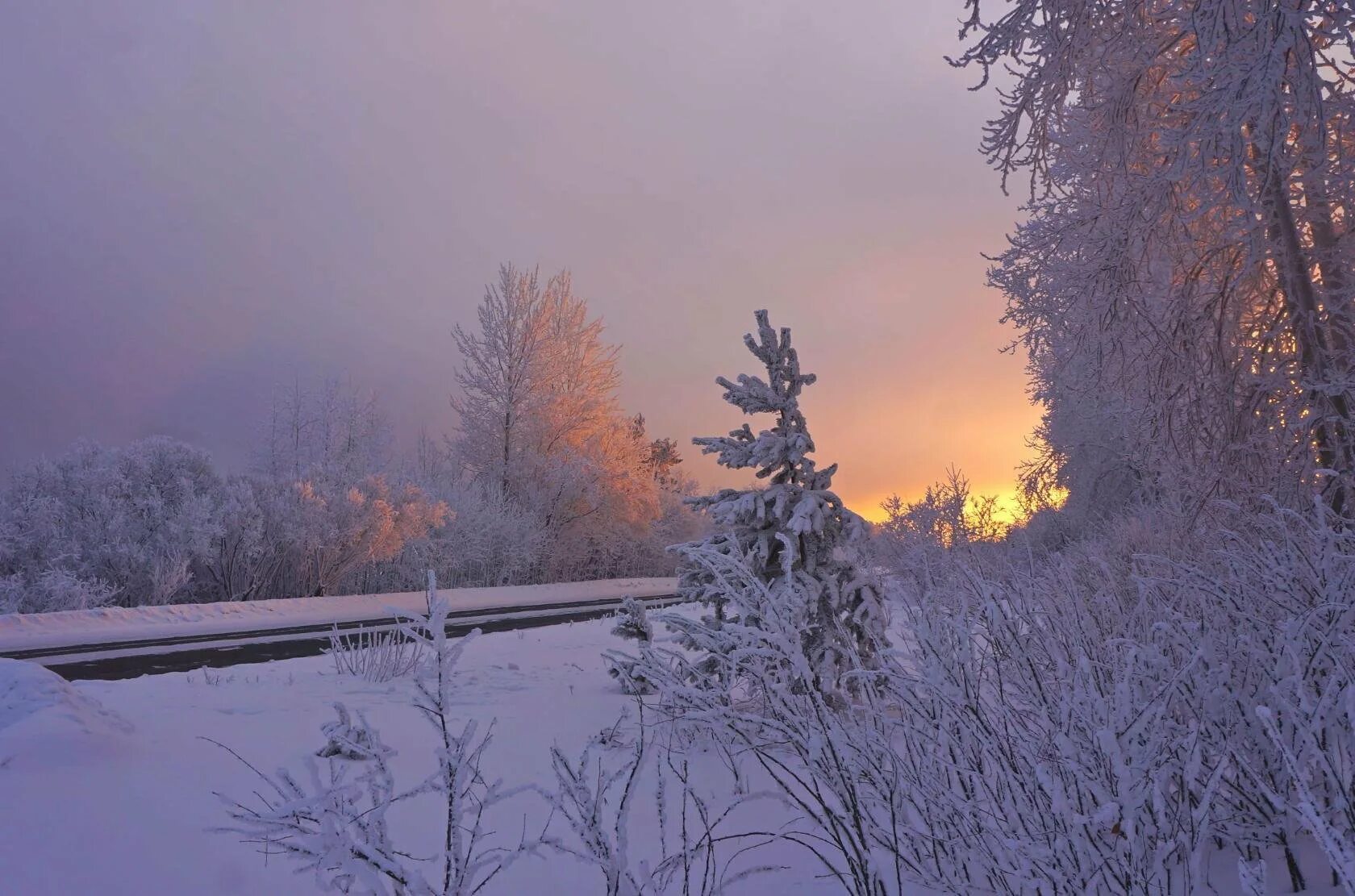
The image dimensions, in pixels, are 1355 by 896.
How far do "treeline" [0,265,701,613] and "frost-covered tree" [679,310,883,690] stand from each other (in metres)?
2.91

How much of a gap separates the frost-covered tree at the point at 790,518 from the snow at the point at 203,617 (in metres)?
4.01

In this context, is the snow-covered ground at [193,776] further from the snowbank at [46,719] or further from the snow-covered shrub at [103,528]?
the snow-covered shrub at [103,528]

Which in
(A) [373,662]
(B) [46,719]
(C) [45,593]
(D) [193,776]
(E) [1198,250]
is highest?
(E) [1198,250]

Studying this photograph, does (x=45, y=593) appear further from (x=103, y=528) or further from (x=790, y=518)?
(x=790, y=518)

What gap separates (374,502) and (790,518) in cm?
1614

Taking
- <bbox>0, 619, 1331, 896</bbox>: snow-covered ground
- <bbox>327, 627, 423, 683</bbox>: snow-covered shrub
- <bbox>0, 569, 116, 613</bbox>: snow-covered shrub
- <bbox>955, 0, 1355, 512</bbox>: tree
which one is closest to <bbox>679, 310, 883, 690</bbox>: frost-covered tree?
<bbox>0, 619, 1331, 896</bbox>: snow-covered ground

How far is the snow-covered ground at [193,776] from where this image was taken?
10.1 ft

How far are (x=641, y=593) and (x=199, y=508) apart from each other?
11.5 m

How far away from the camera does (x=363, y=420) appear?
112 ft

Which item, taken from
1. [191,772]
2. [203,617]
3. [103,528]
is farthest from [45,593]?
[191,772]

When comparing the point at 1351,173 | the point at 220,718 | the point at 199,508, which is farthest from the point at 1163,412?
the point at 199,508

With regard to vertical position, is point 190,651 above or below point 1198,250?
below

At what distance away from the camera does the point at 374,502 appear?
65.9 ft

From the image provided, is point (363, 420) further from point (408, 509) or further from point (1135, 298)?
point (1135, 298)
